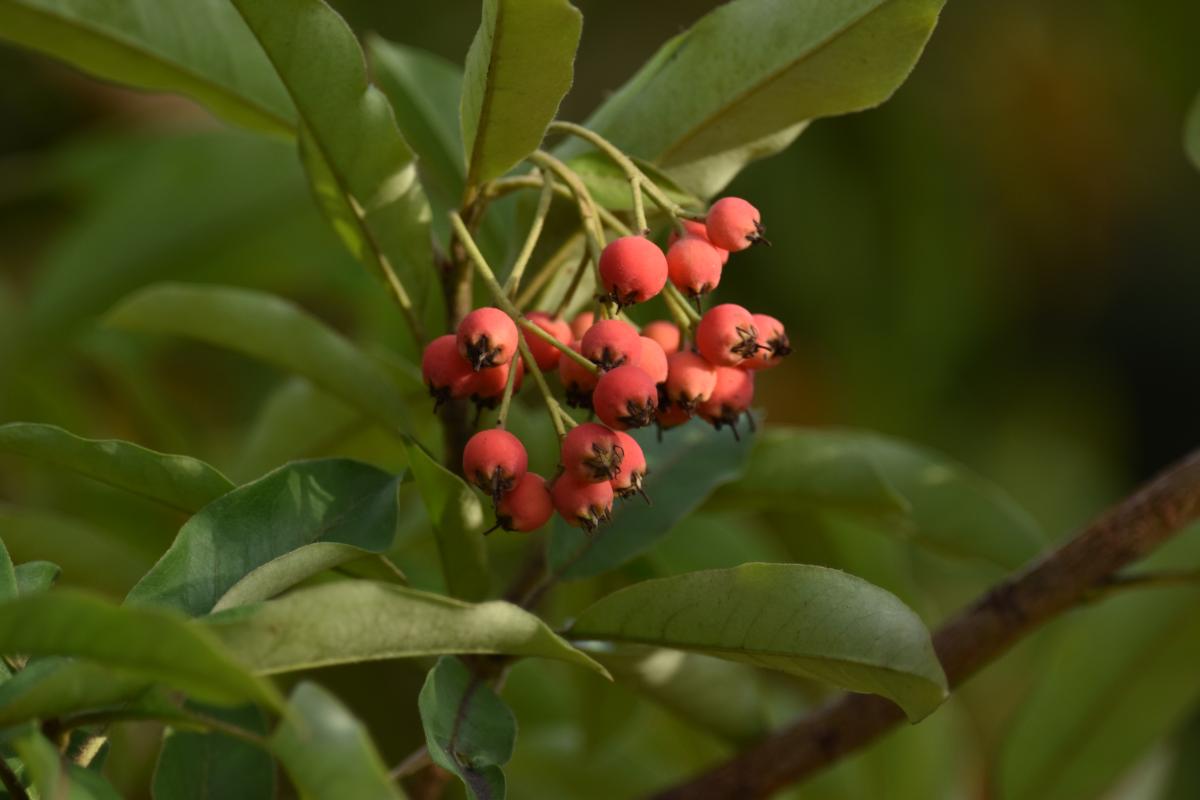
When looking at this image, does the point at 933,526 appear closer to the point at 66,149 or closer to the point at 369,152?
the point at 369,152

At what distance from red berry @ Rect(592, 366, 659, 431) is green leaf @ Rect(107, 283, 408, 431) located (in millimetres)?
353

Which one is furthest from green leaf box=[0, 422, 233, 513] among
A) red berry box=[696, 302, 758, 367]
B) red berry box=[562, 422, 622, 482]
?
red berry box=[696, 302, 758, 367]

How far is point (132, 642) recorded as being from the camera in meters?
0.71

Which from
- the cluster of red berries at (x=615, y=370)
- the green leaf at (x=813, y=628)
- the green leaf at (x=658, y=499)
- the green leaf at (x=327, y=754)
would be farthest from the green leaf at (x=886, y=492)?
the green leaf at (x=327, y=754)

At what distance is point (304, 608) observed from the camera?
78cm

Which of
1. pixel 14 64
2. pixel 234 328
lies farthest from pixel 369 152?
pixel 14 64

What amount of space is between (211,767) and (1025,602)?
733 millimetres

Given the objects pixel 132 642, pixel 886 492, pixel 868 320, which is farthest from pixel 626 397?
pixel 868 320

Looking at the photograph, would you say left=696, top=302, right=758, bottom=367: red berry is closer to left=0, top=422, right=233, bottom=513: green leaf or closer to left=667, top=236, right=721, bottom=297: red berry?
left=667, top=236, right=721, bottom=297: red berry

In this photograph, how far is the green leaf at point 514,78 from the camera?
3.12 ft

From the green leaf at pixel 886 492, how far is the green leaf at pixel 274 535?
1.69 ft

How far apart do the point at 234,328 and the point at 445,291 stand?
35 cm

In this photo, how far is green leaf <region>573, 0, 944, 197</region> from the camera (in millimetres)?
1084

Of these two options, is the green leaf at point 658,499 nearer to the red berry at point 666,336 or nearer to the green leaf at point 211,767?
the red berry at point 666,336
